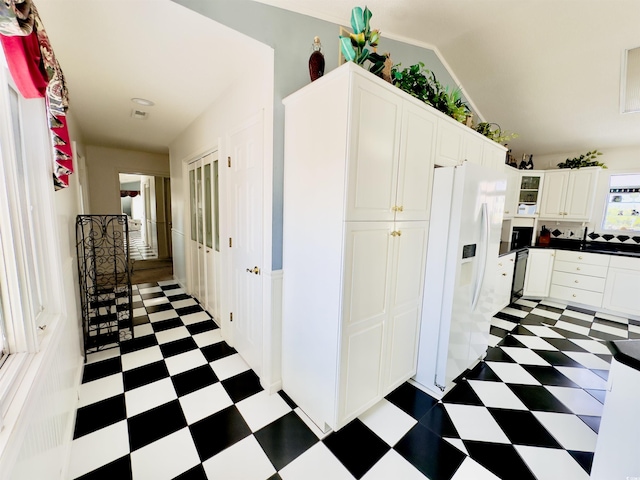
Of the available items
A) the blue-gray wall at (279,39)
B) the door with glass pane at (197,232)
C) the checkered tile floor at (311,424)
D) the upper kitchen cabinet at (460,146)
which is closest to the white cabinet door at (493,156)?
the upper kitchen cabinet at (460,146)

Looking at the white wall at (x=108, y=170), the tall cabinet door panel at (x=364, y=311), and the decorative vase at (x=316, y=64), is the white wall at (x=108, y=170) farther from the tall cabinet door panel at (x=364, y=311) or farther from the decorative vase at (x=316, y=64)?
the tall cabinet door panel at (x=364, y=311)

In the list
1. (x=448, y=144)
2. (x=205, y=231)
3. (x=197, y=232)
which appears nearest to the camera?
(x=448, y=144)

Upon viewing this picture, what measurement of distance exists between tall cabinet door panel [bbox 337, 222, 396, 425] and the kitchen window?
176 inches

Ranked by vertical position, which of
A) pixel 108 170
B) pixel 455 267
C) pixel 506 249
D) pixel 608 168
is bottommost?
pixel 506 249

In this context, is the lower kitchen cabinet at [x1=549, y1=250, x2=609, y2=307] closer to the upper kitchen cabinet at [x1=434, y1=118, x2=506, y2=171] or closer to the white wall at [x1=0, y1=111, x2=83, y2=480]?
the upper kitchen cabinet at [x1=434, y1=118, x2=506, y2=171]

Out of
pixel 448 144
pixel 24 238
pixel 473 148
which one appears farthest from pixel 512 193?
pixel 24 238

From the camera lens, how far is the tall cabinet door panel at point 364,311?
1456mm

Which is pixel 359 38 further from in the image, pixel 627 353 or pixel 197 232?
pixel 197 232

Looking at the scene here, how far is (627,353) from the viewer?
1075 mm

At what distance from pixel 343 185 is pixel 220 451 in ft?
5.40

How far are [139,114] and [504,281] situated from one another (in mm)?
5067

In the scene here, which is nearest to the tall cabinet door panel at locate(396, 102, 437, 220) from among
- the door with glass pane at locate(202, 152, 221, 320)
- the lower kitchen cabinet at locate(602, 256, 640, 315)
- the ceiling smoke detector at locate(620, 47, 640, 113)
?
the door with glass pane at locate(202, 152, 221, 320)

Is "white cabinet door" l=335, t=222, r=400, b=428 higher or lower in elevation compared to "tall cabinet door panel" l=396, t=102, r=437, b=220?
lower

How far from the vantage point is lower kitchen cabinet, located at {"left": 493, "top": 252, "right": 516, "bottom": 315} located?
11.0 ft
